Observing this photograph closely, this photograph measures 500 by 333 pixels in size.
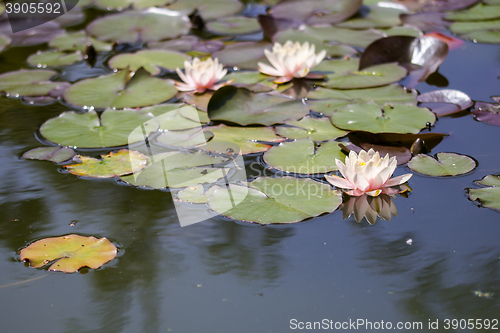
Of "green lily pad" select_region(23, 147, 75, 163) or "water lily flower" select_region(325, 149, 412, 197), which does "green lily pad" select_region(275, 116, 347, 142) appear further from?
"green lily pad" select_region(23, 147, 75, 163)

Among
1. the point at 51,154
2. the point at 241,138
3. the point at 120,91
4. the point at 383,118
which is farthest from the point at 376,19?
the point at 51,154

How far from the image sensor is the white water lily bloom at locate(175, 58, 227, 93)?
8.32 ft

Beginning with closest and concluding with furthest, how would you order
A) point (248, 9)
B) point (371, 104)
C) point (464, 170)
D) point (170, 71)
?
point (464, 170) → point (371, 104) → point (170, 71) → point (248, 9)

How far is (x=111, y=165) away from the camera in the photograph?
77.6 inches

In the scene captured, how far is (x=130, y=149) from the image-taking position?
6.93 feet

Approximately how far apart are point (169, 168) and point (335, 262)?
0.85 metres

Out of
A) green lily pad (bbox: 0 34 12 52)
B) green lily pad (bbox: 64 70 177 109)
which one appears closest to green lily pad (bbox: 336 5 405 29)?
green lily pad (bbox: 64 70 177 109)

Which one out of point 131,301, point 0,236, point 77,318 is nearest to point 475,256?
point 131,301

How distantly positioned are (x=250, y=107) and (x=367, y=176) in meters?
0.89

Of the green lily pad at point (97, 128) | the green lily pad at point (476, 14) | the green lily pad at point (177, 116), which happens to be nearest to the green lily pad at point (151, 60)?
the green lily pad at point (177, 116)

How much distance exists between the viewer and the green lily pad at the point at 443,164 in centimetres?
185

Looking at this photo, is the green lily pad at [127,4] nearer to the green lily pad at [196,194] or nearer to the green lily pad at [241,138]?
the green lily pad at [241,138]

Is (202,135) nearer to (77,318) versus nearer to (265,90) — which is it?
(265,90)

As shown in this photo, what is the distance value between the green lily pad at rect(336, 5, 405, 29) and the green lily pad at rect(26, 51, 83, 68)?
6.76 ft
